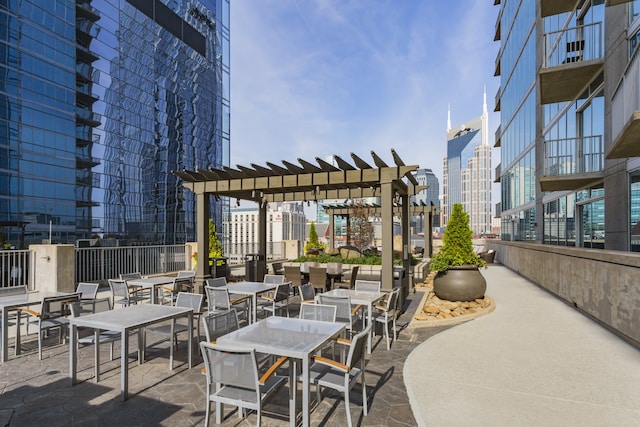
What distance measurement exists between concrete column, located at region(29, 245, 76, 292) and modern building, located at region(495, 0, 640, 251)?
41.0ft

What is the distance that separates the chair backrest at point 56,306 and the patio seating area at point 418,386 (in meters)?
0.55

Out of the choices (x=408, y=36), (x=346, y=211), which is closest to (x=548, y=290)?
(x=408, y=36)

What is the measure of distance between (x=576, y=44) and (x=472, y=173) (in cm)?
16620

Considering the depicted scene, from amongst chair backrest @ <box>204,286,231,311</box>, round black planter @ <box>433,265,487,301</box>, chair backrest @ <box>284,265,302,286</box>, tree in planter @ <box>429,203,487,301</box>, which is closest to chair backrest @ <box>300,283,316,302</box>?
chair backrest @ <box>204,286,231,311</box>

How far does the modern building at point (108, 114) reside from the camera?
1375 inches

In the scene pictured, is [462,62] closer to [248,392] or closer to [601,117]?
[601,117]

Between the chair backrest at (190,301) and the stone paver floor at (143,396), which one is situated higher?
the chair backrest at (190,301)

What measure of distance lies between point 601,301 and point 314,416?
7.12 m

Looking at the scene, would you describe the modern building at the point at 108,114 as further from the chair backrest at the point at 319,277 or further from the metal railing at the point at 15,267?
the chair backrest at the point at 319,277

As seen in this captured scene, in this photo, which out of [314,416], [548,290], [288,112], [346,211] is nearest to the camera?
[314,416]

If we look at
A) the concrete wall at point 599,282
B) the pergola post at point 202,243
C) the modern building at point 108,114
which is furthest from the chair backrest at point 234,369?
the modern building at point 108,114

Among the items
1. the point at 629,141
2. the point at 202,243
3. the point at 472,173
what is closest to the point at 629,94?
the point at 629,141

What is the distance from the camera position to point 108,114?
146 ft

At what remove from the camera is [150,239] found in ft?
159
